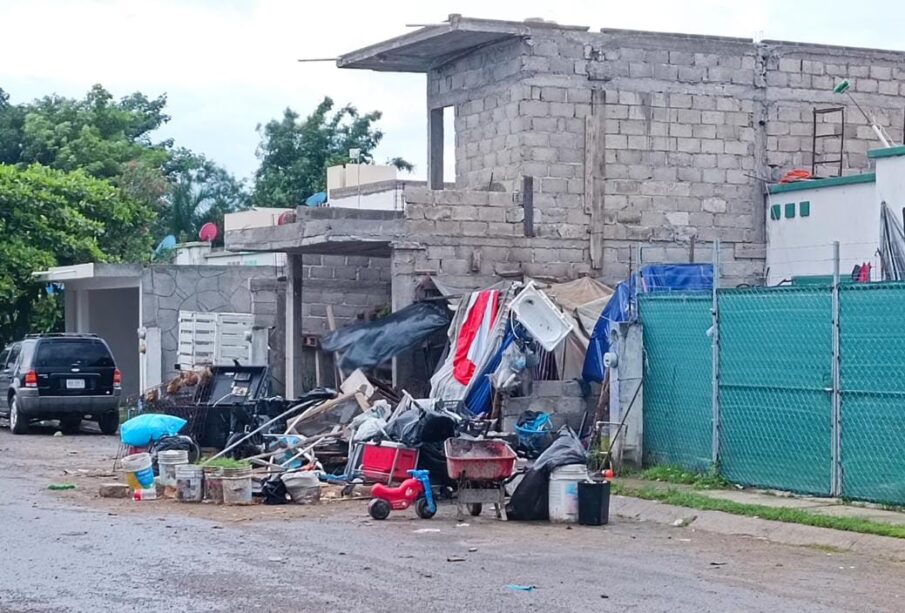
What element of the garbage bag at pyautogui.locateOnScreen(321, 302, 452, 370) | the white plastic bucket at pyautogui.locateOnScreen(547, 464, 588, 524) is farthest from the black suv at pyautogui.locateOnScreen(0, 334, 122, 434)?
the white plastic bucket at pyautogui.locateOnScreen(547, 464, 588, 524)

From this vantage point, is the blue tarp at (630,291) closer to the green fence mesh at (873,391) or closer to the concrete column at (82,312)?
the green fence mesh at (873,391)

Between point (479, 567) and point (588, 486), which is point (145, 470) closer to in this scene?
point (588, 486)

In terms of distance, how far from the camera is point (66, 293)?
3819 cm

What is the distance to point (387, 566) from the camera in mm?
11570

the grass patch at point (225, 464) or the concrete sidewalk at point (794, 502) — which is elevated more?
the grass patch at point (225, 464)

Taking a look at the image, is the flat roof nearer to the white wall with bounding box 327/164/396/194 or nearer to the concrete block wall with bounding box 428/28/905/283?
the concrete block wall with bounding box 428/28/905/283

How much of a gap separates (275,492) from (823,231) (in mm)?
11380

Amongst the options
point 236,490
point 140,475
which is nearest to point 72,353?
point 140,475

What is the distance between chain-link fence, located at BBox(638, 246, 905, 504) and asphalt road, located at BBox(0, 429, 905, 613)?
1928mm

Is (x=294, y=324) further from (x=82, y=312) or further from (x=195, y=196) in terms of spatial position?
(x=195, y=196)

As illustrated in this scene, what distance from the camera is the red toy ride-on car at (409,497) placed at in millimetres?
14992

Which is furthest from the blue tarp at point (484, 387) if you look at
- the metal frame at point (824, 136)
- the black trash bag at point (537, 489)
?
the metal frame at point (824, 136)

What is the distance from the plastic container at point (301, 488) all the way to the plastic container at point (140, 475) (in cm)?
170

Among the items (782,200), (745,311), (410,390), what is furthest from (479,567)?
(782,200)
